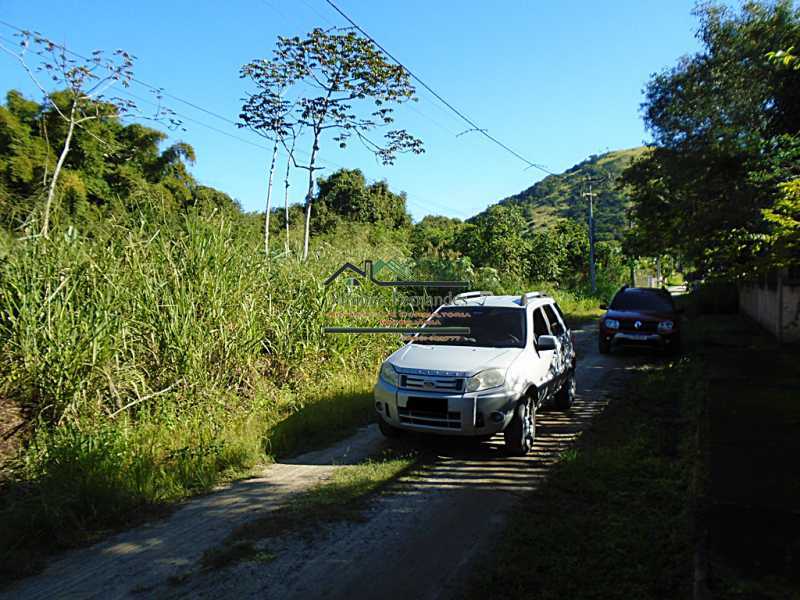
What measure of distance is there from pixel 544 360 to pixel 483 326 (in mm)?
891

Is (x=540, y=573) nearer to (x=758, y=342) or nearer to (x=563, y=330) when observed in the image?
(x=563, y=330)

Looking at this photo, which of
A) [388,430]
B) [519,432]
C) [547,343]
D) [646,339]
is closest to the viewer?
[519,432]

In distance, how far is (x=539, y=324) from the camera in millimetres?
7613

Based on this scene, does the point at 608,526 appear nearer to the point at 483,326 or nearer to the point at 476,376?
the point at 476,376

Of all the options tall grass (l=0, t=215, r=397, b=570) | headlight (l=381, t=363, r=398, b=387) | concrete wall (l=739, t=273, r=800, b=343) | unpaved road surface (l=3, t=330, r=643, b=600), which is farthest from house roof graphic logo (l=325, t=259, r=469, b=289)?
concrete wall (l=739, t=273, r=800, b=343)

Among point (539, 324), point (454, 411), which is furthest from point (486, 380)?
point (539, 324)

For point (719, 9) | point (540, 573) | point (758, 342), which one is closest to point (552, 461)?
point (540, 573)

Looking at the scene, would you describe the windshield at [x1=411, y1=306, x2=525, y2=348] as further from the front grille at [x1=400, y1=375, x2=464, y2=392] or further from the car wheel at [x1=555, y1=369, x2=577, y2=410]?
the car wheel at [x1=555, y1=369, x2=577, y2=410]

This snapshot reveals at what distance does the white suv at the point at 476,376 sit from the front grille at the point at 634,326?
6.09 m

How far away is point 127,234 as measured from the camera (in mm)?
7414

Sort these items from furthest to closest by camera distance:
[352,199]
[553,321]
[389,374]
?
[352,199], [553,321], [389,374]

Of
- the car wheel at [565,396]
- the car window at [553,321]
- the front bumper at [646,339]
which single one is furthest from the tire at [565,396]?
the front bumper at [646,339]

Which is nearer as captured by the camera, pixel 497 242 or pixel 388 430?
pixel 388 430

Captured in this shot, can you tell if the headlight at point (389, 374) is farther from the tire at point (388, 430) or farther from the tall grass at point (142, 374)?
the tall grass at point (142, 374)
